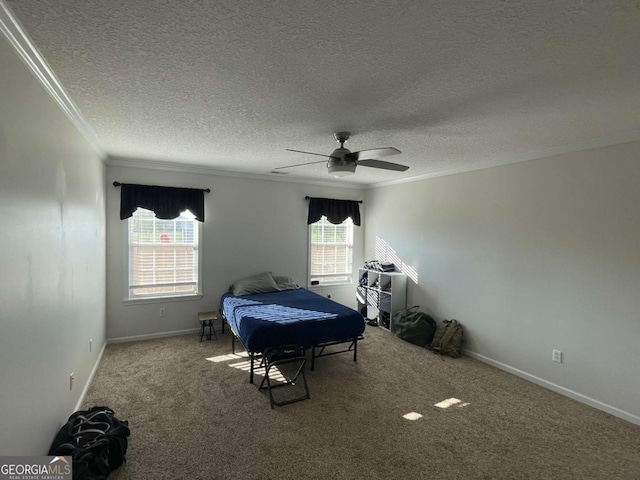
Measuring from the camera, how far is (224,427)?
250cm

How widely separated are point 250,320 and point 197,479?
1.45 meters

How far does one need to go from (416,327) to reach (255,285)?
2.45 metres

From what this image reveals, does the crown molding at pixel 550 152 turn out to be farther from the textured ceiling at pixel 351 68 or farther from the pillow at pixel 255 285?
the pillow at pixel 255 285

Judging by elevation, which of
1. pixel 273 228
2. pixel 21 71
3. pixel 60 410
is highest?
pixel 21 71

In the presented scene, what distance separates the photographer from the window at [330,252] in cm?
571

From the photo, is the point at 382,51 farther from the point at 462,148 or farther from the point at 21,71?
the point at 462,148

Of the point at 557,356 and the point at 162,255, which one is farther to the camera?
the point at 162,255

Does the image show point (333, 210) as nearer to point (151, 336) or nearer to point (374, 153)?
point (374, 153)

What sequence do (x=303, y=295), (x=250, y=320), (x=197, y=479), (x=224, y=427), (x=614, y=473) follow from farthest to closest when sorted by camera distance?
(x=303, y=295) → (x=250, y=320) → (x=224, y=427) → (x=614, y=473) → (x=197, y=479)

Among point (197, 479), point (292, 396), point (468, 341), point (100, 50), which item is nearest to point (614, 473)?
point (468, 341)

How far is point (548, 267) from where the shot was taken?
333 cm

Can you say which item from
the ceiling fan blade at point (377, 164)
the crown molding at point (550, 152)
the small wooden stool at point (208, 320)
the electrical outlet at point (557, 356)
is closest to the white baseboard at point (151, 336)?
the small wooden stool at point (208, 320)

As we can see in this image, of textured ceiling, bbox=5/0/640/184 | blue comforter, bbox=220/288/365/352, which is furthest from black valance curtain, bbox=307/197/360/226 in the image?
textured ceiling, bbox=5/0/640/184

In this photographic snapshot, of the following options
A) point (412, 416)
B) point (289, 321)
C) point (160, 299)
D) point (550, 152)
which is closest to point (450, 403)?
point (412, 416)
